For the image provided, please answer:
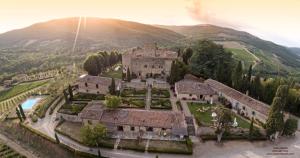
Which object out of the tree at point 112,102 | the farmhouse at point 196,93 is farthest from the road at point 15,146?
the farmhouse at point 196,93

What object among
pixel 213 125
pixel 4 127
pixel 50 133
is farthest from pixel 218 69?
pixel 4 127

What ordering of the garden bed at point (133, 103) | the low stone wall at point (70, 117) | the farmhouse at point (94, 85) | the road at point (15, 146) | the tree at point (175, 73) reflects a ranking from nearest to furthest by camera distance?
the road at point (15, 146) < the low stone wall at point (70, 117) < the garden bed at point (133, 103) < the farmhouse at point (94, 85) < the tree at point (175, 73)

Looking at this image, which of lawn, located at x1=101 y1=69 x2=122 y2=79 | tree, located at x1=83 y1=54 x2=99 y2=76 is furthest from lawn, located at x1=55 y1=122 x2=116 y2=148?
lawn, located at x1=101 y1=69 x2=122 y2=79

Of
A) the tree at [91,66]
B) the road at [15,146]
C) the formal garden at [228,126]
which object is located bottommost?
the road at [15,146]

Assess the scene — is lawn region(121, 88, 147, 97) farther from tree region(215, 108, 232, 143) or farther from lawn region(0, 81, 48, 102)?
lawn region(0, 81, 48, 102)

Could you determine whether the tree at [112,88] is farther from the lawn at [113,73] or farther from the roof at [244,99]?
the roof at [244,99]

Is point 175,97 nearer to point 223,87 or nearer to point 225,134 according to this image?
point 223,87
